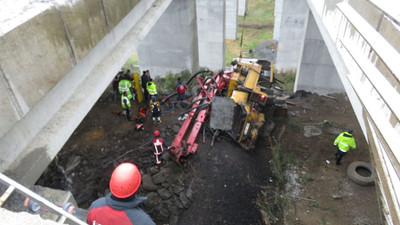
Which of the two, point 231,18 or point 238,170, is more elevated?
point 231,18

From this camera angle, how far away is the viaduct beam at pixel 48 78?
245 cm

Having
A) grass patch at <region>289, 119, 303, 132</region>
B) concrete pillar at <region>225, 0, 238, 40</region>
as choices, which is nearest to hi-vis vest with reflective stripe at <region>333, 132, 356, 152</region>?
grass patch at <region>289, 119, 303, 132</region>

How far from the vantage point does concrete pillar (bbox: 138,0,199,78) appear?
12.7m

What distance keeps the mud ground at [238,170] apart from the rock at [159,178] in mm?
566

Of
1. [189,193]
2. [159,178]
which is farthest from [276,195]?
[159,178]

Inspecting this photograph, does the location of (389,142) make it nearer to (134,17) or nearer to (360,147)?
(134,17)

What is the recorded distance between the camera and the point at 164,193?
708cm

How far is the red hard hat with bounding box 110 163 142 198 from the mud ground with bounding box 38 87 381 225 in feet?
14.4

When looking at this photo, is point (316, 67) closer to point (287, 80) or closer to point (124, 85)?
point (287, 80)

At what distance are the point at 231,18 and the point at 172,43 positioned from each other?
40.7 feet

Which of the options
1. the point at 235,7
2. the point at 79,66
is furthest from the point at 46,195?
the point at 235,7

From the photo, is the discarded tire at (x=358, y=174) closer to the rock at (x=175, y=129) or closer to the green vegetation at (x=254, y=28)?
the rock at (x=175, y=129)

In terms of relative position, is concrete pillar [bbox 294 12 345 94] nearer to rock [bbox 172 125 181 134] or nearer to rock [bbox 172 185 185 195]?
rock [bbox 172 125 181 134]

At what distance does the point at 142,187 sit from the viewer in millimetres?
7234
